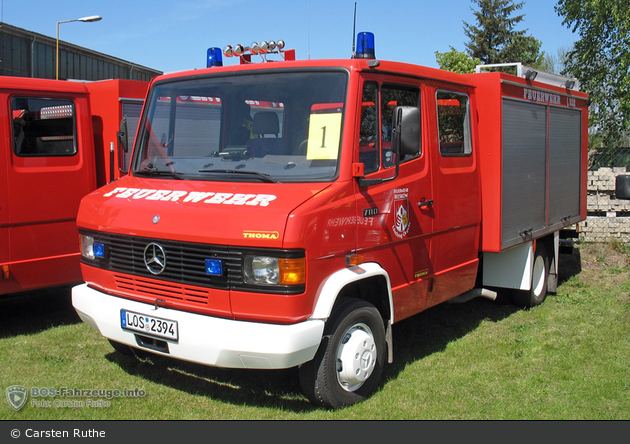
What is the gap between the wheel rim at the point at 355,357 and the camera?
426 centimetres

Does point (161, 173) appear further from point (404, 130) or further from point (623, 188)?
point (623, 188)

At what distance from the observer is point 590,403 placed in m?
4.52

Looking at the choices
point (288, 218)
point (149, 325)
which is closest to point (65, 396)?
point (149, 325)

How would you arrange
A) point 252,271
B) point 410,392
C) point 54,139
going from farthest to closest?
point 54,139 → point 410,392 → point 252,271

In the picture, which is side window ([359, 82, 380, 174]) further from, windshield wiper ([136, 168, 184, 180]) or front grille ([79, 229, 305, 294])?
windshield wiper ([136, 168, 184, 180])

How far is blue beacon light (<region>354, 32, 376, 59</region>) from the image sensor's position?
14.8 ft

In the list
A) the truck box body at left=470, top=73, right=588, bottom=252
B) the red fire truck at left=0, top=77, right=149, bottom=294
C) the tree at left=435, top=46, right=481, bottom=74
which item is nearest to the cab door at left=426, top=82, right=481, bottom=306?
the truck box body at left=470, top=73, right=588, bottom=252

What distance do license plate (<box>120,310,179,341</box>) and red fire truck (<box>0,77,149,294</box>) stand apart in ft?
6.14

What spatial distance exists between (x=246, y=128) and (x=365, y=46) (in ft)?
3.61

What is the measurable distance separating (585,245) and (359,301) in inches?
316

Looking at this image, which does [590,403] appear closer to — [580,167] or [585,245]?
[580,167]

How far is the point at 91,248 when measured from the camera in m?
4.66
